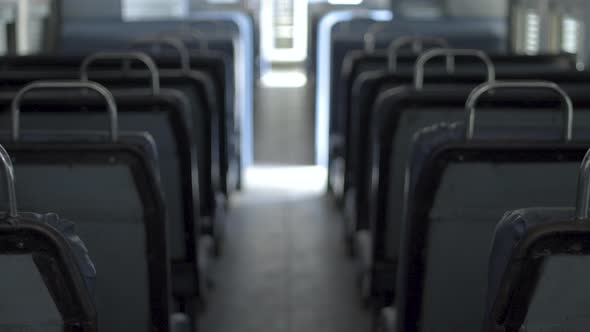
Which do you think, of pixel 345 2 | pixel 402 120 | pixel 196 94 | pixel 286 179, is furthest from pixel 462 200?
pixel 345 2

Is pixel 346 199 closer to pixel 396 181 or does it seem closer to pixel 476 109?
pixel 396 181

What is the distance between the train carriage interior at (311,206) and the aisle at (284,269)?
16 mm

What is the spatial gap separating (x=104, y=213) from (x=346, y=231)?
2.85m

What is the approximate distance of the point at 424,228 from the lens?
272cm

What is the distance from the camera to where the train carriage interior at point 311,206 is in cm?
175

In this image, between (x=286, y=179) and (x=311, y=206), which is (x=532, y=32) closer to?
(x=286, y=179)

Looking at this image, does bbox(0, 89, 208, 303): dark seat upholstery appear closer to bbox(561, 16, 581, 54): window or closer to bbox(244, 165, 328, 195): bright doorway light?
bbox(561, 16, 581, 54): window

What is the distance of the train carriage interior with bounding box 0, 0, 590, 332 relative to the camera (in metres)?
1.75

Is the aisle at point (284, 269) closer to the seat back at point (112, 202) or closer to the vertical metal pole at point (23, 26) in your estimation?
the seat back at point (112, 202)

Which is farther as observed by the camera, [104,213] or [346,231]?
[346,231]

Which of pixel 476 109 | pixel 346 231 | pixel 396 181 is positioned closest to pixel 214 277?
pixel 346 231

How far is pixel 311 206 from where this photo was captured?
21.6ft

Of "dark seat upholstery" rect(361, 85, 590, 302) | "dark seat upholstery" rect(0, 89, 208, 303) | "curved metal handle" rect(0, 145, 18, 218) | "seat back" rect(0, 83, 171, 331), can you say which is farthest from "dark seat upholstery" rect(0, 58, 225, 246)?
"curved metal handle" rect(0, 145, 18, 218)

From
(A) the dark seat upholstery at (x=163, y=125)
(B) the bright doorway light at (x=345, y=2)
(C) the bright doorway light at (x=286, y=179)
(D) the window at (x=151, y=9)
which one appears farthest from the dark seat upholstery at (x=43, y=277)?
(B) the bright doorway light at (x=345, y=2)
